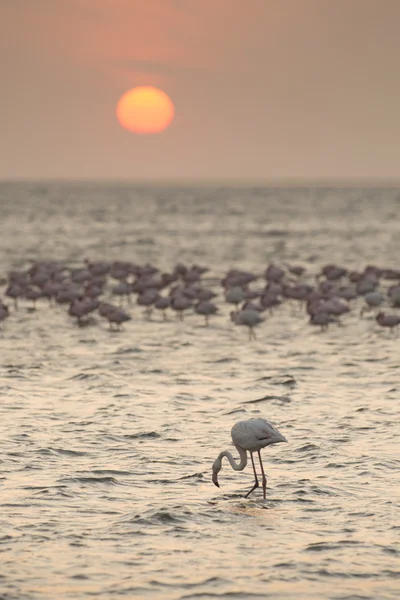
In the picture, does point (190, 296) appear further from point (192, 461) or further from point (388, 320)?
point (192, 461)

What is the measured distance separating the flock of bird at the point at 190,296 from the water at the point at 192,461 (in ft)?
1.46

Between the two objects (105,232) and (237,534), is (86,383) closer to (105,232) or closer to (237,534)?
(237,534)

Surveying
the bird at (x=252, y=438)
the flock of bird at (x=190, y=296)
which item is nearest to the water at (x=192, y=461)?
the bird at (x=252, y=438)

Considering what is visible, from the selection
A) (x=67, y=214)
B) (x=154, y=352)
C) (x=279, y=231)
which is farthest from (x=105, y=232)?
(x=154, y=352)

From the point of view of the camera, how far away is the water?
1057cm

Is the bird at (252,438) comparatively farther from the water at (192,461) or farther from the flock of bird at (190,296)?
the flock of bird at (190,296)

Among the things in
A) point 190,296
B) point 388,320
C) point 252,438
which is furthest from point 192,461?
point 190,296

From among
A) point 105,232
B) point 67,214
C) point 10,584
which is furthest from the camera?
point 67,214

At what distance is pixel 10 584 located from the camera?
33.4 ft

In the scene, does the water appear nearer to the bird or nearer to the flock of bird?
the bird

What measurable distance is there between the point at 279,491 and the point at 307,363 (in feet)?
31.3

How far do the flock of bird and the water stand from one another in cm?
44

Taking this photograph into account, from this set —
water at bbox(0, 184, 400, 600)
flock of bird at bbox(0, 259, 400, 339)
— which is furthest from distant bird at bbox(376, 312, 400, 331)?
water at bbox(0, 184, 400, 600)

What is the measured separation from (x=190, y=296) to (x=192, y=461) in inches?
603
